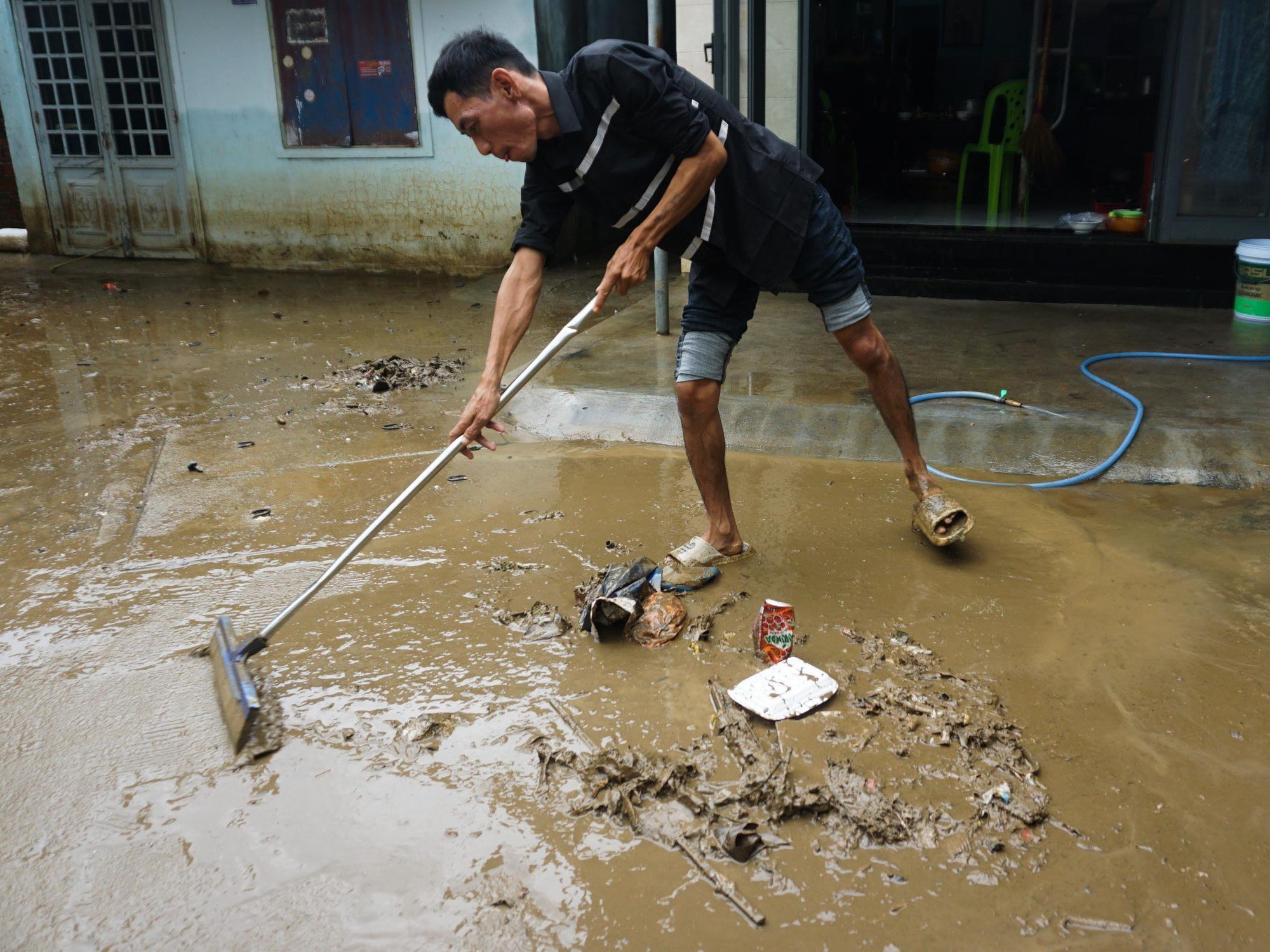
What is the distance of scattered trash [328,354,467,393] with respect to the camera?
5492 mm

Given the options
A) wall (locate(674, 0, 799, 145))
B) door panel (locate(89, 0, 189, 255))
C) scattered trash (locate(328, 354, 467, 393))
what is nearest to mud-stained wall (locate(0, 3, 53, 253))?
door panel (locate(89, 0, 189, 255))

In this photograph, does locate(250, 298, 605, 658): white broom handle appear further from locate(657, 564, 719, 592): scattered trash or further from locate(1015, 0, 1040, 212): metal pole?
locate(1015, 0, 1040, 212): metal pole

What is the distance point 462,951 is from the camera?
189cm

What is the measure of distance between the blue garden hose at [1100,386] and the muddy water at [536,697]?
0.33 feet

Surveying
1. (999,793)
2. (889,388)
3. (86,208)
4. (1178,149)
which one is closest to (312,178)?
(86,208)

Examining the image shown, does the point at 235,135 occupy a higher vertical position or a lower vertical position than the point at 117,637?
higher

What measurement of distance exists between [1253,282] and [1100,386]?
177 centimetres

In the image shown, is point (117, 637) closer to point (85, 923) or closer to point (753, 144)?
point (85, 923)

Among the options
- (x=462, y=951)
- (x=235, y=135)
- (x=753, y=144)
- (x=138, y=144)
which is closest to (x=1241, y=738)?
(x=462, y=951)

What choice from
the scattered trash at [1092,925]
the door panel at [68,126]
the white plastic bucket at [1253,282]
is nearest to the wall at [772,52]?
the white plastic bucket at [1253,282]

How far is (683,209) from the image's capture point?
113 inches

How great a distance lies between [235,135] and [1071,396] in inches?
309

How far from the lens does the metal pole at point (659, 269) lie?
543 cm

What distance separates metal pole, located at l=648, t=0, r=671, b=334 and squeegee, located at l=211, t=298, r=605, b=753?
2.39 meters
